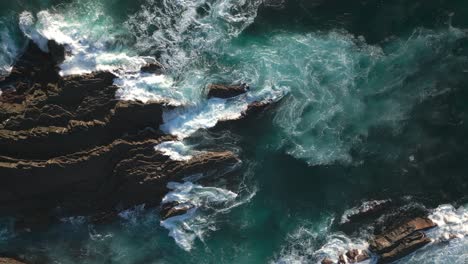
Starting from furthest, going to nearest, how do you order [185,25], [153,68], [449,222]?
[449,222], [185,25], [153,68]

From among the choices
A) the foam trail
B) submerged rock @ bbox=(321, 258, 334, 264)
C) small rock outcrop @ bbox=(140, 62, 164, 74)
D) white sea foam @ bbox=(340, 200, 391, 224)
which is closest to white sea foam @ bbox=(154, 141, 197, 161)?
small rock outcrop @ bbox=(140, 62, 164, 74)

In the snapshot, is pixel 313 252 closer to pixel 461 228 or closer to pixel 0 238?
pixel 461 228

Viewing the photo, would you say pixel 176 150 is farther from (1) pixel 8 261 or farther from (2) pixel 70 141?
(1) pixel 8 261

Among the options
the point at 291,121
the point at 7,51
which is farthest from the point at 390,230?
the point at 7,51

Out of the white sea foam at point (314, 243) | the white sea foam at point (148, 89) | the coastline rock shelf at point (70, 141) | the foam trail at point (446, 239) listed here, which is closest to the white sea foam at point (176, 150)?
the coastline rock shelf at point (70, 141)

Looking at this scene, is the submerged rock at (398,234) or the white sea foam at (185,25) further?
the submerged rock at (398,234)

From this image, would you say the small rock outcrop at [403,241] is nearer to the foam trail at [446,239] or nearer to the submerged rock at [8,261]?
the foam trail at [446,239]

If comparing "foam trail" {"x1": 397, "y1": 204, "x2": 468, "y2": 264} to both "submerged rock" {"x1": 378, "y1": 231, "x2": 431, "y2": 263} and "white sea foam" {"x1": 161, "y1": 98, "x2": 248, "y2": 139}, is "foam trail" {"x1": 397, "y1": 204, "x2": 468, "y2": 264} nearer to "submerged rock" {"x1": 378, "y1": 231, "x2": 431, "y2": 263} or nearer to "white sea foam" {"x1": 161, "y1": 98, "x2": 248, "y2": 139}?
"submerged rock" {"x1": 378, "y1": 231, "x2": 431, "y2": 263}
